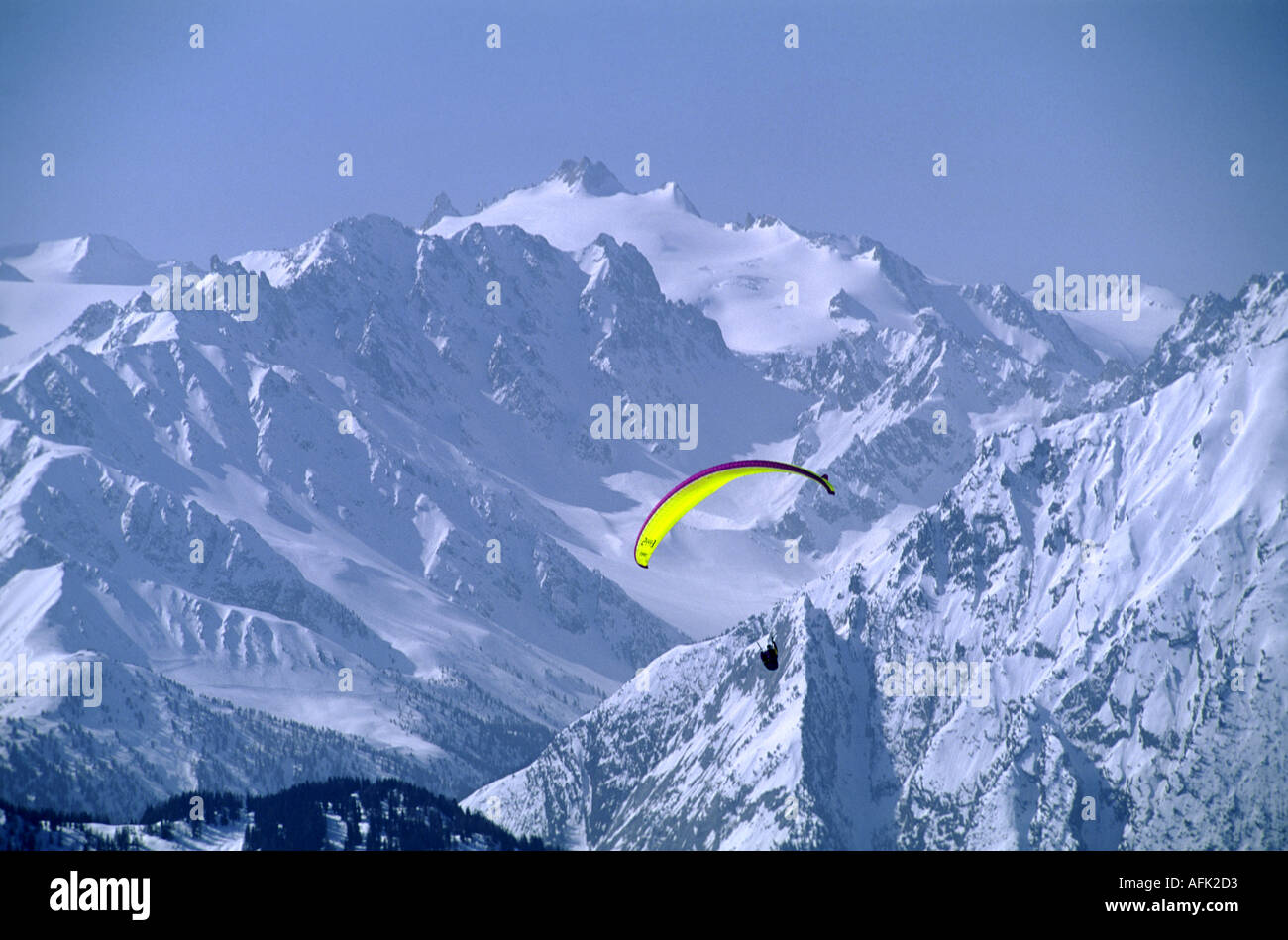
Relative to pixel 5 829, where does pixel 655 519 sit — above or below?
above
